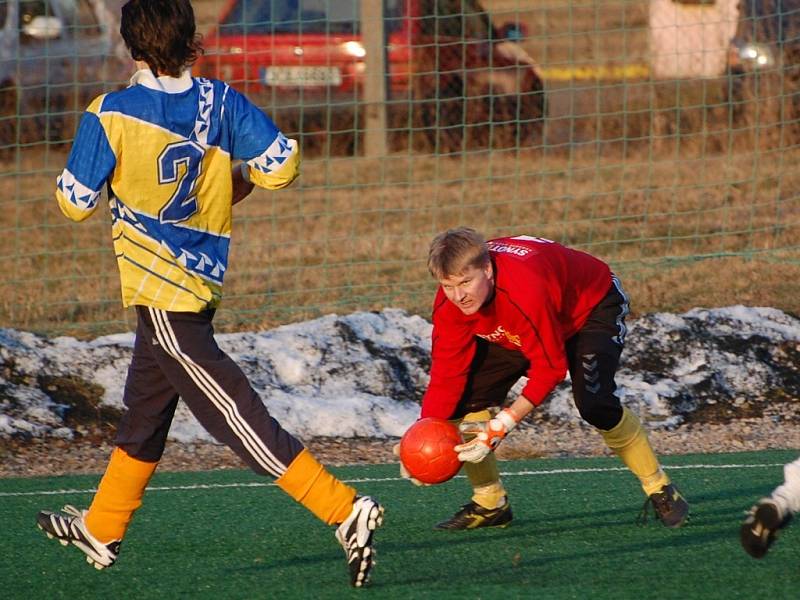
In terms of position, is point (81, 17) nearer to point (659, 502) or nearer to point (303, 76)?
point (303, 76)

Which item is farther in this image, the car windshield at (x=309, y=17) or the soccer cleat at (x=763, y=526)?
the car windshield at (x=309, y=17)

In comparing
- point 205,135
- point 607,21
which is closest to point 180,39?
point 205,135

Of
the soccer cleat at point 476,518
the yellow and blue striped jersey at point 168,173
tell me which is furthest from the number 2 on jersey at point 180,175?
the soccer cleat at point 476,518

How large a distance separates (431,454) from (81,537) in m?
1.13

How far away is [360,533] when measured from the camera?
14.0ft

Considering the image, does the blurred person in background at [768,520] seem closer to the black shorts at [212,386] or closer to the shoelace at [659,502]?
the shoelace at [659,502]

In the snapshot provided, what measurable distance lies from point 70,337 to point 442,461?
445cm

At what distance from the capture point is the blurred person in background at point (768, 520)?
408 cm

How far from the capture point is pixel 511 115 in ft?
38.2

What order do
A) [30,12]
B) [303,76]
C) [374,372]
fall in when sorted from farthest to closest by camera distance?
1. [30,12]
2. [303,76]
3. [374,372]

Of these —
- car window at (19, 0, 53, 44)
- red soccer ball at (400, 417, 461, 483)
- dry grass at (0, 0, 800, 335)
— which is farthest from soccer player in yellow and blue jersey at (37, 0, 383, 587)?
car window at (19, 0, 53, 44)

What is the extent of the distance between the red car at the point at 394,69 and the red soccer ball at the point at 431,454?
6.49 m

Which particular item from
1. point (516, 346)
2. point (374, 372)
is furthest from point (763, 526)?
point (374, 372)

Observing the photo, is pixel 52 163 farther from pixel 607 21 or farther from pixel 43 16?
pixel 607 21
